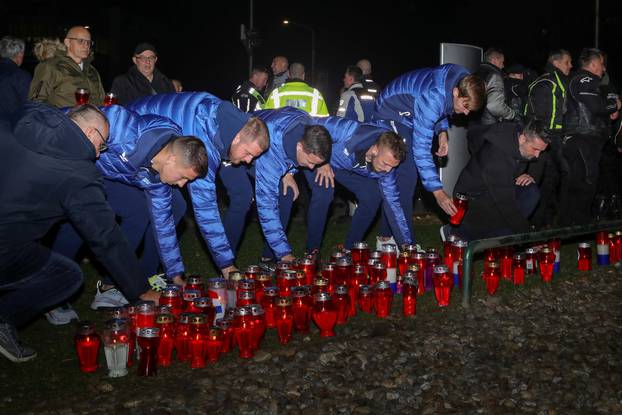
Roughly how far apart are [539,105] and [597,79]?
738 millimetres

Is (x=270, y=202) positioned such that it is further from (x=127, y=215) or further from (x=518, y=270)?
(x=518, y=270)

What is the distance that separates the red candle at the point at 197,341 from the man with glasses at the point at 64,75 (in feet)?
11.9

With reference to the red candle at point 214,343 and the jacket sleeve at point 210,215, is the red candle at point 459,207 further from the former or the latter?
the red candle at point 214,343

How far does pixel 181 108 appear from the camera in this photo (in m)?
6.19

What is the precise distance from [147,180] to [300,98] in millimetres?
3334

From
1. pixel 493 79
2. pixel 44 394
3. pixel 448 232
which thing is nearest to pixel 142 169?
pixel 44 394

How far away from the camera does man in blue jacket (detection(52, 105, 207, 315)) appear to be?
5.16 m

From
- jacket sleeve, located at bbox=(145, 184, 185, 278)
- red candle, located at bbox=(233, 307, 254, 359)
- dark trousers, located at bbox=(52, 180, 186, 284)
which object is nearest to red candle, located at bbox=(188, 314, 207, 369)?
red candle, located at bbox=(233, 307, 254, 359)

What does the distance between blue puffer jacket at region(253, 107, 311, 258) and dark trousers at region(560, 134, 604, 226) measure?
4150mm

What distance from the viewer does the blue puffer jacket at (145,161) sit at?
207 inches

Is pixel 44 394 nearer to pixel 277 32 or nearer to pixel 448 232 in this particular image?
pixel 448 232

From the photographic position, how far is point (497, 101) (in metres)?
9.30

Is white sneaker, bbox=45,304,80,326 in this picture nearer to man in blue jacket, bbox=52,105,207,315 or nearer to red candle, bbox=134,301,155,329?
man in blue jacket, bbox=52,105,207,315

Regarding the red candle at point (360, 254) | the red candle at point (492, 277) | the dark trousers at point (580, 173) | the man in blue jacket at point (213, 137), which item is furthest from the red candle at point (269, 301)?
the dark trousers at point (580, 173)
